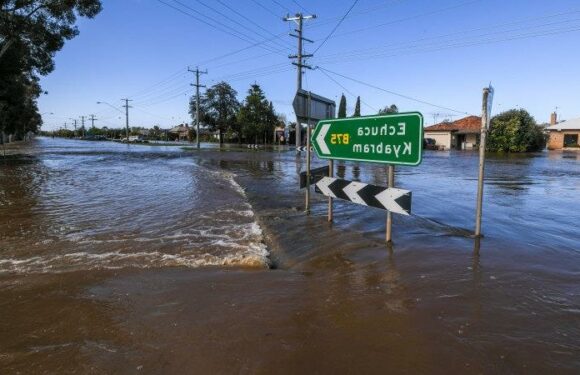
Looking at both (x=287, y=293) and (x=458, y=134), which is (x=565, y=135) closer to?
(x=458, y=134)

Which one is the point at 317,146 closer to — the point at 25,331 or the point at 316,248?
the point at 316,248

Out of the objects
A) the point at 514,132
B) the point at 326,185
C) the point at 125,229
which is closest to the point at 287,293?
the point at 326,185

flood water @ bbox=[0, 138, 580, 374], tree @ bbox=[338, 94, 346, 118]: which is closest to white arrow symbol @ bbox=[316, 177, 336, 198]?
flood water @ bbox=[0, 138, 580, 374]

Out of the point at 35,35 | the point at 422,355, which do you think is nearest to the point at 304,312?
the point at 422,355

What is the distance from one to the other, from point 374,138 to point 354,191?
93cm

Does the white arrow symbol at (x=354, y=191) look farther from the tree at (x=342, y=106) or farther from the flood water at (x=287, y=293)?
the tree at (x=342, y=106)

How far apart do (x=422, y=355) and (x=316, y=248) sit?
9.51 ft

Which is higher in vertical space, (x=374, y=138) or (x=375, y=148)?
(x=374, y=138)

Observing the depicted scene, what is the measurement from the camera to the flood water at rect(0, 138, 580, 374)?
2721 millimetres

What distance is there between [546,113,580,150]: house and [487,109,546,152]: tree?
198 inches

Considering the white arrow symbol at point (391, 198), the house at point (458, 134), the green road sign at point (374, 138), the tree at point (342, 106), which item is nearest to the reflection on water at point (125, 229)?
the white arrow symbol at point (391, 198)

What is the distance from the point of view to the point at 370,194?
19.0ft

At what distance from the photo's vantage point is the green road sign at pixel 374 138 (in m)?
5.03

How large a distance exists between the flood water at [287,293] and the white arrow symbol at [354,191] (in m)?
0.57
